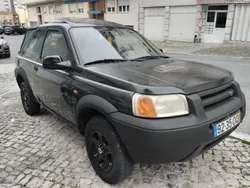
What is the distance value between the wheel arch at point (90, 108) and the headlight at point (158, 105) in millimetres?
261

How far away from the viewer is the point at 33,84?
3951 mm

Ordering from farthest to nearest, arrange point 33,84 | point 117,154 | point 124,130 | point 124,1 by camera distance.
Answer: point 124,1, point 33,84, point 117,154, point 124,130

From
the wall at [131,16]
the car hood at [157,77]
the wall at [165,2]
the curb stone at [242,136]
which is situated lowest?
the curb stone at [242,136]

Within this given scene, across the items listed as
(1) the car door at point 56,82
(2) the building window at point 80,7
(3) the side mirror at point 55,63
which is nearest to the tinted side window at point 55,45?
(1) the car door at point 56,82

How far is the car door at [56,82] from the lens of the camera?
9.64ft

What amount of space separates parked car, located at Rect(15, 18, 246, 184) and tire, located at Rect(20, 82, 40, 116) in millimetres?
915

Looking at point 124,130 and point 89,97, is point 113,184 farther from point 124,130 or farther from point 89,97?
point 89,97

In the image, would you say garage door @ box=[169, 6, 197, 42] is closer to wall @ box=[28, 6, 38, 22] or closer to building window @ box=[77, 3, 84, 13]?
building window @ box=[77, 3, 84, 13]

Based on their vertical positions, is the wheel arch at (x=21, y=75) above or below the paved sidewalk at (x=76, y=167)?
above

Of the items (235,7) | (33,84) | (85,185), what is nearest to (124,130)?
(85,185)

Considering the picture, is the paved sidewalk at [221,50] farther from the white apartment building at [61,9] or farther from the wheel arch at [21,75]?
the white apartment building at [61,9]

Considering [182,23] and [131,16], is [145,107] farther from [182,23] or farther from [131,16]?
[131,16]

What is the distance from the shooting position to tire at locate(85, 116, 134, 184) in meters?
2.27

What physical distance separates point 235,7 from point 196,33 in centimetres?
343
